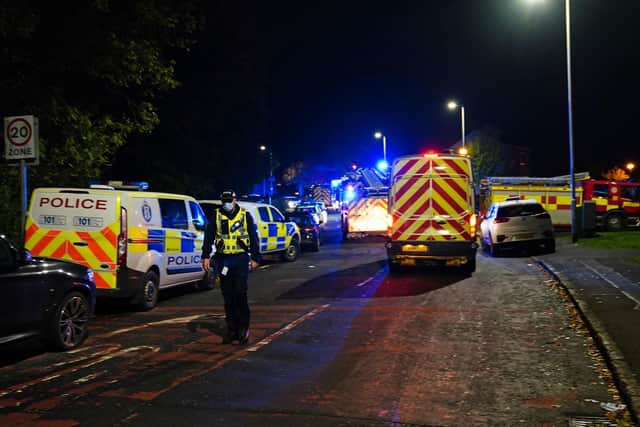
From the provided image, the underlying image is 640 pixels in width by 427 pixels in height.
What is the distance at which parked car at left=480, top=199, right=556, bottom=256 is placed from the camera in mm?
19016

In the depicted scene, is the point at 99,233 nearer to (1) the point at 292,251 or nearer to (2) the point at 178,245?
(2) the point at 178,245

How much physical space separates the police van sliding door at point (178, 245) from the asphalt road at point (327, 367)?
61cm

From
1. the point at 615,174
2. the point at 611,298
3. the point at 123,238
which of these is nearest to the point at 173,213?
the point at 123,238

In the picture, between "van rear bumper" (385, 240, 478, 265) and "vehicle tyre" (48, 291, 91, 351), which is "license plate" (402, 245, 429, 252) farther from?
"vehicle tyre" (48, 291, 91, 351)

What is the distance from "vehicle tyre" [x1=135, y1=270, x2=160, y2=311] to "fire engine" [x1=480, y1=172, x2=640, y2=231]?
21.5 m

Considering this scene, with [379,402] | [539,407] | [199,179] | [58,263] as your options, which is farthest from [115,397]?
[199,179]

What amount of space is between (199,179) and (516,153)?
5403 cm

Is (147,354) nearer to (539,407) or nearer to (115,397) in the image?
(115,397)

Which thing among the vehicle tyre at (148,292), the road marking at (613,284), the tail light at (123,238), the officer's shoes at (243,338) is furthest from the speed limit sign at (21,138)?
the road marking at (613,284)

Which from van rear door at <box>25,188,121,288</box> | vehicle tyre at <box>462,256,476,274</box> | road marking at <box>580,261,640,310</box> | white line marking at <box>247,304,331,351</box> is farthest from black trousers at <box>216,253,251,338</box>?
vehicle tyre at <box>462,256,476,274</box>

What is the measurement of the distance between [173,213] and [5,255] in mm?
4918

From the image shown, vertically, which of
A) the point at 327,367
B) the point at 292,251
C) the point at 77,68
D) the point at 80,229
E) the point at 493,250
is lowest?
the point at 327,367

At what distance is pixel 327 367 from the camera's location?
6621mm

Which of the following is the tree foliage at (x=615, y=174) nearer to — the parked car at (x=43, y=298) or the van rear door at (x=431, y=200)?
the van rear door at (x=431, y=200)
